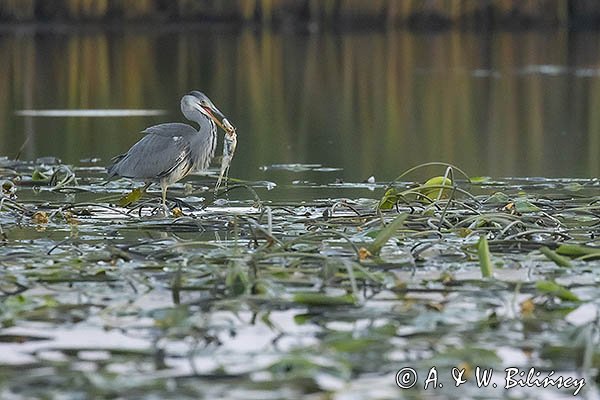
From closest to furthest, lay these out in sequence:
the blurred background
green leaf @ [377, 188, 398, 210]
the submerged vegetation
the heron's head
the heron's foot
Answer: the submerged vegetation, green leaf @ [377, 188, 398, 210], the heron's foot, the heron's head, the blurred background

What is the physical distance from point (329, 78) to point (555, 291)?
15.6m

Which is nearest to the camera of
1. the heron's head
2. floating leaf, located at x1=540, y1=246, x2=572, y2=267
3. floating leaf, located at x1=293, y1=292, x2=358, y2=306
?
floating leaf, located at x1=293, y1=292, x2=358, y2=306

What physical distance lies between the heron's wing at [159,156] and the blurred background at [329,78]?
1710 mm

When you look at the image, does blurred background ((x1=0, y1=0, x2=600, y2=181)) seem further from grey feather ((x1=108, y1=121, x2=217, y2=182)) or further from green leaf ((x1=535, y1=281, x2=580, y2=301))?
green leaf ((x1=535, y1=281, x2=580, y2=301))

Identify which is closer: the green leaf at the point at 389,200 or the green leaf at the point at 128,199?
the green leaf at the point at 389,200

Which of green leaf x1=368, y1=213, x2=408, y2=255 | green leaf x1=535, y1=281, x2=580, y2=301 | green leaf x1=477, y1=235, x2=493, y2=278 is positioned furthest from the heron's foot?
green leaf x1=535, y1=281, x2=580, y2=301

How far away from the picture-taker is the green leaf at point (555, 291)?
5.32 m

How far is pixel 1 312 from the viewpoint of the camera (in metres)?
5.21

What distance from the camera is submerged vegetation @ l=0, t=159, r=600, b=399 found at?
443 cm

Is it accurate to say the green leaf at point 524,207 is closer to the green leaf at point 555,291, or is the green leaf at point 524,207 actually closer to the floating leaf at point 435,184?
the floating leaf at point 435,184

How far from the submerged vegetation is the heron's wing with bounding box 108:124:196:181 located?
1.64 ft

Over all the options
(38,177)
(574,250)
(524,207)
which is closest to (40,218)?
(38,177)

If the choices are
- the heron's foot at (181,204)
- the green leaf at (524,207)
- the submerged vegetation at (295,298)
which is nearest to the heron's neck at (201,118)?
the heron's foot at (181,204)

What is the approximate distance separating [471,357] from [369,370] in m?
0.29
